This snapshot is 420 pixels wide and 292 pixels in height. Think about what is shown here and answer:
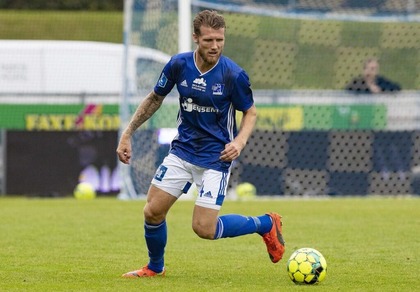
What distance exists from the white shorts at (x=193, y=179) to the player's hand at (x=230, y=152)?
35 cm

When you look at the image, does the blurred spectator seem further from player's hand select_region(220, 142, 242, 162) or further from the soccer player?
player's hand select_region(220, 142, 242, 162)

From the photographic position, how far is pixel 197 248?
391 inches

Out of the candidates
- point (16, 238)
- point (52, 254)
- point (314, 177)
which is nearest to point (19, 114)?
point (314, 177)

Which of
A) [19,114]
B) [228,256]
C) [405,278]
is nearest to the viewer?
[405,278]

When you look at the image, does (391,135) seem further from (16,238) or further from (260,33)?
(16,238)

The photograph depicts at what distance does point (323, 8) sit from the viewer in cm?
1666

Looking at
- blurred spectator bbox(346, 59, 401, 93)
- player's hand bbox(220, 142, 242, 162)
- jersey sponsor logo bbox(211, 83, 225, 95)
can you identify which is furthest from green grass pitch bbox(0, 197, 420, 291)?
blurred spectator bbox(346, 59, 401, 93)

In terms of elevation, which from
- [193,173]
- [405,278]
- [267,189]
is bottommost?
[267,189]

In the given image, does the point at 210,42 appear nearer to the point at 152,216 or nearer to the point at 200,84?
the point at 200,84

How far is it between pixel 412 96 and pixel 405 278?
→ 33.0 ft

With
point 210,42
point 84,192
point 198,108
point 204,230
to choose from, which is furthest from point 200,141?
point 84,192

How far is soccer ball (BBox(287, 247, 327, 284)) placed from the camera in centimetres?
739

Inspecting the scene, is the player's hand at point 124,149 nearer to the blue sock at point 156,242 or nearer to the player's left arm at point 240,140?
the blue sock at point 156,242

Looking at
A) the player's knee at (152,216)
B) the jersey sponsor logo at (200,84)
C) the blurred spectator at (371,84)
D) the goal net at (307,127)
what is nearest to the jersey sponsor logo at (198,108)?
the jersey sponsor logo at (200,84)
